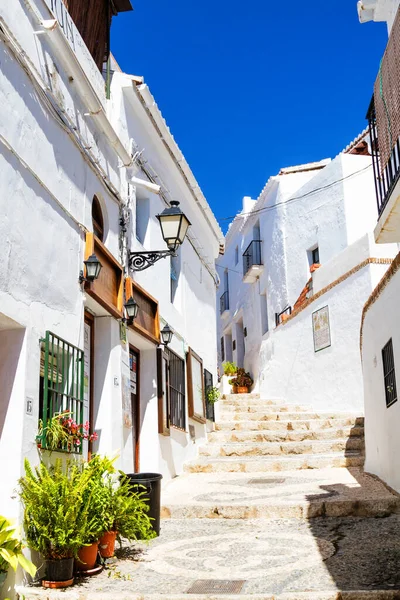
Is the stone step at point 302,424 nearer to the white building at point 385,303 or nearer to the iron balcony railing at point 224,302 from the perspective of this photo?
the white building at point 385,303

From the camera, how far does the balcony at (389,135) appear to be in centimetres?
563

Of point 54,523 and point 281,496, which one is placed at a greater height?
point 54,523

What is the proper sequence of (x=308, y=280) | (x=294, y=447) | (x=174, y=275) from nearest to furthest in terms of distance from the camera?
(x=294, y=447)
(x=174, y=275)
(x=308, y=280)

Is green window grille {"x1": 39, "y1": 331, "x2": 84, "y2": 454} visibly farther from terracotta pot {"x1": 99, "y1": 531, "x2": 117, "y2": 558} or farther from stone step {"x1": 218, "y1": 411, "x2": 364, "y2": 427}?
stone step {"x1": 218, "y1": 411, "x2": 364, "y2": 427}

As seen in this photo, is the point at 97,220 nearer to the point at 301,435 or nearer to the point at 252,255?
the point at 301,435

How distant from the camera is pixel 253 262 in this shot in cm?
2292

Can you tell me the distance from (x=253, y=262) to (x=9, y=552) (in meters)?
18.9

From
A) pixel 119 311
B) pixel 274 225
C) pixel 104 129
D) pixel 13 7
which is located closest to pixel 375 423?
pixel 119 311

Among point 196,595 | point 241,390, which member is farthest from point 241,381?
point 196,595

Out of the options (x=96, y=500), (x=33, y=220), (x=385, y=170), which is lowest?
(x=96, y=500)

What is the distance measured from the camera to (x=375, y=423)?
30.9 ft

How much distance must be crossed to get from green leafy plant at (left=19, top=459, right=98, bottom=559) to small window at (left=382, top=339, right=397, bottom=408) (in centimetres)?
433

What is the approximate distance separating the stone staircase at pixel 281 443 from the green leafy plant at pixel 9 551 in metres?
Result: 6.34

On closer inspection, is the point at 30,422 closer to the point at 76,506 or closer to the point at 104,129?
the point at 76,506
